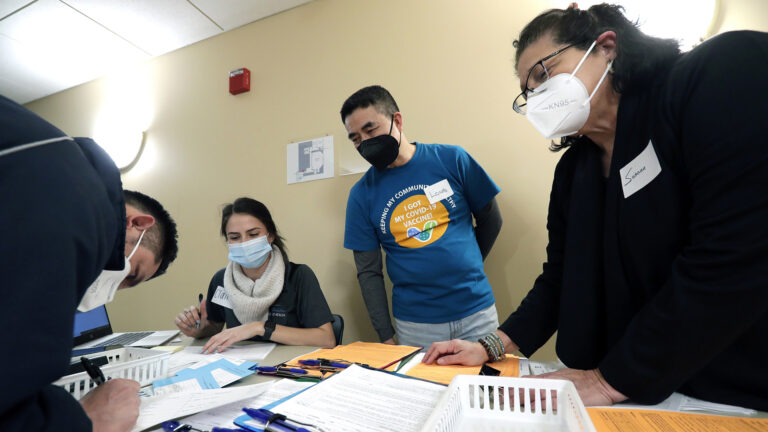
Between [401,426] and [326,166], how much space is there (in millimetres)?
1661

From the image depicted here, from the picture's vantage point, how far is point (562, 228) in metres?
0.93

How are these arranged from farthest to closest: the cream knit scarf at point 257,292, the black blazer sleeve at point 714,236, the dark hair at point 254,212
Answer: the dark hair at point 254,212 → the cream knit scarf at point 257,292 → the black blazer sleeve at point 714,236

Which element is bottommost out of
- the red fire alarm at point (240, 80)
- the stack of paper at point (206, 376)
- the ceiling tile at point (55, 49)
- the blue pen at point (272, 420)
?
the stack of paper at point (206, 376)

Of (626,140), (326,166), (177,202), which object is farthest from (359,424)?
(177,202)

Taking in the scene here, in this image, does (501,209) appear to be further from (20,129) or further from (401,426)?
(20,129)

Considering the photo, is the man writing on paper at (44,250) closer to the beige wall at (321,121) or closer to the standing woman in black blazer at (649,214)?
the standing woman in black blazer at (649,214)

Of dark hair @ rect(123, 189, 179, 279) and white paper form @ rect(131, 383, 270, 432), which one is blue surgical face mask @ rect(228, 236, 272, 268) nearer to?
dark hair @ rect(123, 189, 179, 279)

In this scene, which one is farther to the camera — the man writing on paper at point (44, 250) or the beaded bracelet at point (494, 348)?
the beaded bracelet at point (494, 348)

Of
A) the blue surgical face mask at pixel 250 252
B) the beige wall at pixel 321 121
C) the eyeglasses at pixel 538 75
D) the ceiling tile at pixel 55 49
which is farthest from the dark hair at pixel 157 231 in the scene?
the ceiling tile at pixel 55 49

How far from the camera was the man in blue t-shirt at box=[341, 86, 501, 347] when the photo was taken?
53.9 inches

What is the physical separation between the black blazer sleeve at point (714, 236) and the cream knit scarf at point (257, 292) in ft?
4.15

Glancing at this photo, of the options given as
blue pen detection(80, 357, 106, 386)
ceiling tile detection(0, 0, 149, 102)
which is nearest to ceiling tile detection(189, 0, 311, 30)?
ceiling tile detection(0, 0, 149, 102)

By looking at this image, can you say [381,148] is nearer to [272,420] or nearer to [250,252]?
[250,252]

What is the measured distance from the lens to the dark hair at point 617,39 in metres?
0.69
